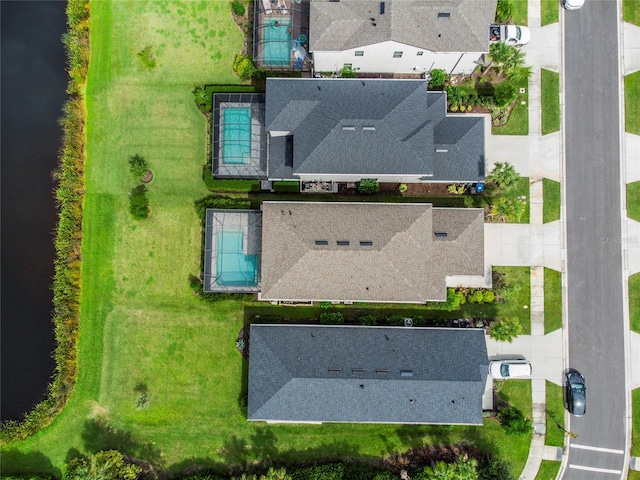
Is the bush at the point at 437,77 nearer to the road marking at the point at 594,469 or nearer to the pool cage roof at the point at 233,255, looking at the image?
the pool cage roof at the point at 233,255

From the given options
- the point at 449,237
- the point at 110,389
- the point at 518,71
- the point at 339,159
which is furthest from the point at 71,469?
the point at 518,71

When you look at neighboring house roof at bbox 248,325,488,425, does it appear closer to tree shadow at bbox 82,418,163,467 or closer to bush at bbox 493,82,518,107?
tree shadow at bbox 82,418,163,467

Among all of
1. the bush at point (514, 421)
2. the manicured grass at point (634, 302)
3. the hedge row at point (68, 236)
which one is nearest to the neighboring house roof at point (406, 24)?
the hedge row at point (68, 236)

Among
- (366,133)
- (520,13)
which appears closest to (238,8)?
(366,133)

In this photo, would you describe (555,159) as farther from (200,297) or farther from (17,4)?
(17,4)

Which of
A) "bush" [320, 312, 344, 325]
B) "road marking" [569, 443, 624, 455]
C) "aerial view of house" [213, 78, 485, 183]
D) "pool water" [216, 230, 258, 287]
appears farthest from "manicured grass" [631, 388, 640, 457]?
"pool water" [216, 230, 258, 287]

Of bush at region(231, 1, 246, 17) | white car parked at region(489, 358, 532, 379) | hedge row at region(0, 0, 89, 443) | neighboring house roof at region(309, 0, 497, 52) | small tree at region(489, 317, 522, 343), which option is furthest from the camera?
bush at region(231, 1, 246, 17)

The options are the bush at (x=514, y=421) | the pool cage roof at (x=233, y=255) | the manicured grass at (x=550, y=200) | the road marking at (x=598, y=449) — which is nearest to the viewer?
the bush at (x=514, y=421)
